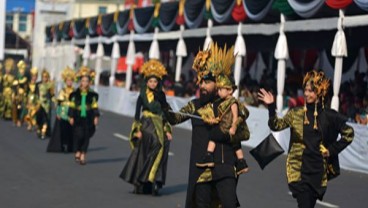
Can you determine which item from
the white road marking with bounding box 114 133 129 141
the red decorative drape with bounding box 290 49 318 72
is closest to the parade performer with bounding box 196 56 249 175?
the white road marking with bounding box 114 133 129 141

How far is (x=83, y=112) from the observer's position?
17641 mm

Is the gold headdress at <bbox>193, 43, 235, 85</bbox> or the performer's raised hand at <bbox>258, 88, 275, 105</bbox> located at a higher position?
the gold headdress at <bbox>193, 43, 235, 85</bbox>

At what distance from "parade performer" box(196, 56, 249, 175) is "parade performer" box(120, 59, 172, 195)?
13.1 ft

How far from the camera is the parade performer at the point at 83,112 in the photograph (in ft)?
57.7

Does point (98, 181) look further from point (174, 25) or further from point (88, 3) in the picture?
point (88, 3)

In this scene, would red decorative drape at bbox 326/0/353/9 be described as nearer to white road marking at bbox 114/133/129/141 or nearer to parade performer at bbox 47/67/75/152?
parade performer at bbox 47/67/75/152

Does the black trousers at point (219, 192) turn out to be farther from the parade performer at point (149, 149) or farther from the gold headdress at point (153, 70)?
the parade performer at point (149, 149)

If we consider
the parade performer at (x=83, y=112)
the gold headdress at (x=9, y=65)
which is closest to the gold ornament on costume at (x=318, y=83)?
the parade performer at (x=83, y=112)

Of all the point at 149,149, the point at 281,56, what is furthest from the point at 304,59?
the point at 149,149

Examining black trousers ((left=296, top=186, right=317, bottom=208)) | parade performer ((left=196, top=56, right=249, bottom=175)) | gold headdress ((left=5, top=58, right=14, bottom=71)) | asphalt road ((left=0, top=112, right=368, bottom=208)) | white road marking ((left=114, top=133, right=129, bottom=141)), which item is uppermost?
parade performer ((left=196, top=56, right=249, bottom=175))

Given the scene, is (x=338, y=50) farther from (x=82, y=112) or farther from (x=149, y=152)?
(x=149, y=152)

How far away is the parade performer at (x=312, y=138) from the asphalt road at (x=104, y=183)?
342cm

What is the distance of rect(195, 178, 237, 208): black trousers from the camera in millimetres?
9164

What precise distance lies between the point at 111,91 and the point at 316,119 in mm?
31760
